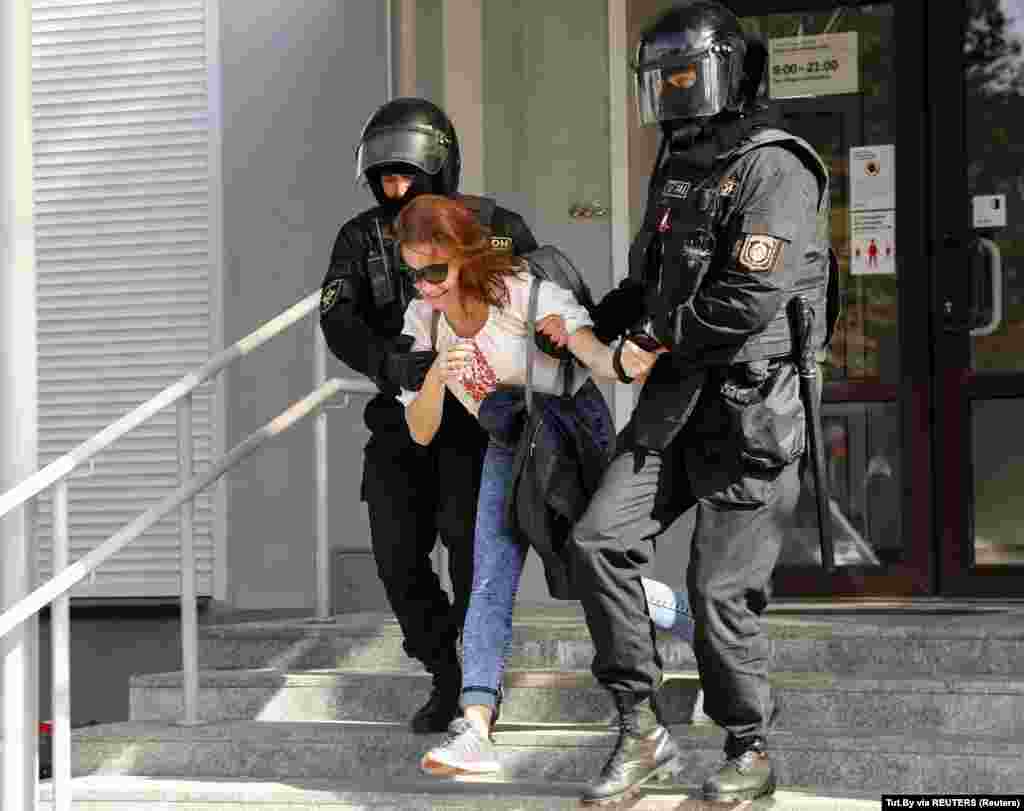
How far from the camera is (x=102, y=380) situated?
8312mm

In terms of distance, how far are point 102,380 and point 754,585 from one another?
4175 mm

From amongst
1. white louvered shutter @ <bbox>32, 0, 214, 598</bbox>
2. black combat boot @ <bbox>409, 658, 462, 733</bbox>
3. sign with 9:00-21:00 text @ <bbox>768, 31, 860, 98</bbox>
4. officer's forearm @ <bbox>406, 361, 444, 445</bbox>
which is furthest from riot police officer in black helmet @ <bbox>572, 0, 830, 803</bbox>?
white louvered shutter @ <bbox>32, 0, 214, 598</bbox>

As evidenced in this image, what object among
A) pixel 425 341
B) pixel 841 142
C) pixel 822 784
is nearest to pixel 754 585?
pixel 822 784

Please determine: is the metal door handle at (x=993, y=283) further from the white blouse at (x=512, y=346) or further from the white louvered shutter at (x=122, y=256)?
the white louvered shutter at (x=122, y=256)

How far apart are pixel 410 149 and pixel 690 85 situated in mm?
1018

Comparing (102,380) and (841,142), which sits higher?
(841,142)

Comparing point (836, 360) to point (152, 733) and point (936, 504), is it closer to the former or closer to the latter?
point (936, 504)

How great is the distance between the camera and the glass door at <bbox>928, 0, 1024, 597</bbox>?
23.8ft

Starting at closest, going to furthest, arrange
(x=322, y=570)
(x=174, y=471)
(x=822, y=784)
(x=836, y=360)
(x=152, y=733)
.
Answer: (x=822, y=784)
(x=152, y=733)
(x=322, y=570)
(x=836, y=360)
(x=174, y=471)

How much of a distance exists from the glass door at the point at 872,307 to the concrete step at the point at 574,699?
152 centimetres

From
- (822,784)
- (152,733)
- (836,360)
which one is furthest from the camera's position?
(836,360)

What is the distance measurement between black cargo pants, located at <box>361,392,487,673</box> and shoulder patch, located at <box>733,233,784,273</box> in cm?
117

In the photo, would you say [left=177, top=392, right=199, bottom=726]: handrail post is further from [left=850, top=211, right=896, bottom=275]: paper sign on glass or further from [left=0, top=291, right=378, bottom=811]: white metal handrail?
[left=850, top=211, right=896, bottom=275]: paper sign on glass

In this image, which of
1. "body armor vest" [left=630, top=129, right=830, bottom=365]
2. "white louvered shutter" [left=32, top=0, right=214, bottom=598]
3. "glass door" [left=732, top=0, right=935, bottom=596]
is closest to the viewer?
"body armor vest" [left=630, top=129, right=830, bottom=365]
